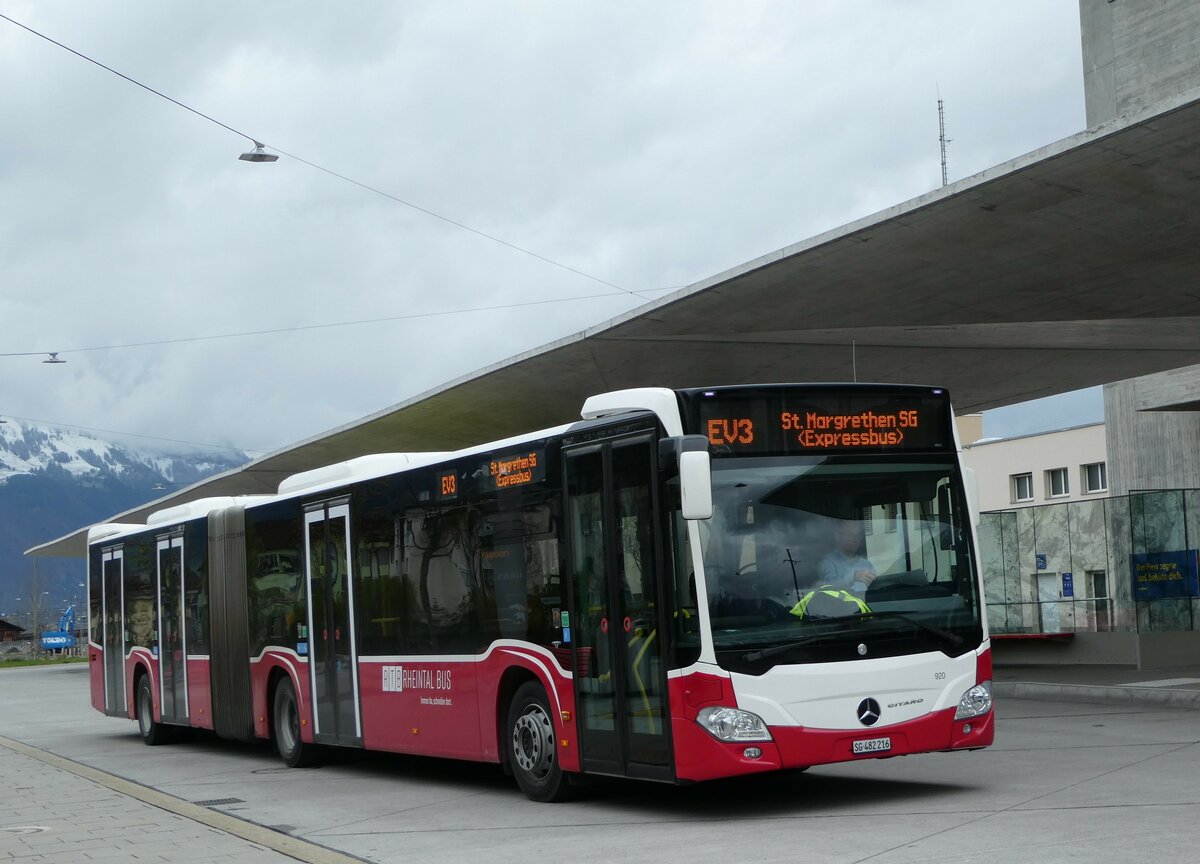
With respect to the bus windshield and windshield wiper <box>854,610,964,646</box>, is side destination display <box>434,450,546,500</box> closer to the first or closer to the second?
the bus windshield

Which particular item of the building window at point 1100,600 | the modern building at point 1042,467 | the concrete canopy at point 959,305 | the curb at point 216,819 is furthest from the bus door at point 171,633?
the modern building at point 1042,467

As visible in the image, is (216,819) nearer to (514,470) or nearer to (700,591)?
(514,470)

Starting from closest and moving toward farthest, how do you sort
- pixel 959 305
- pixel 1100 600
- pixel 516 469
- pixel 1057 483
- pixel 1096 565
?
pixel 516 469
pixel 959 305
pixel 1096 565
pixel 1100 600
pixel 1057 483

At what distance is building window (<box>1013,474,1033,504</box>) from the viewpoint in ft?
238

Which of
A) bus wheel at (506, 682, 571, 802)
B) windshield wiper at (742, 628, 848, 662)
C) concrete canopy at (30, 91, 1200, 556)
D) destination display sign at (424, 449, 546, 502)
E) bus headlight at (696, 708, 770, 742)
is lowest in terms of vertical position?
bus wheel at (506, 682, 571, 802)

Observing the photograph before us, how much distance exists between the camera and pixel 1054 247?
1850 centimetres

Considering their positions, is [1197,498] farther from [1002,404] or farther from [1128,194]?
[1128,194]

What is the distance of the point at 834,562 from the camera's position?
34.1ft

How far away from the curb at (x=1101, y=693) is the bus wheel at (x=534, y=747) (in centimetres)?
965

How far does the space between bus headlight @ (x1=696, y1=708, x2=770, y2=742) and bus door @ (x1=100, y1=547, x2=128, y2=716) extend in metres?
14.2

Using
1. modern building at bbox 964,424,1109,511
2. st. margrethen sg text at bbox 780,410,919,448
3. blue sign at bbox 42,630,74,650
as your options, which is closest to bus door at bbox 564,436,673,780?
st. margrethen sg text at bbox 780,410,919,448

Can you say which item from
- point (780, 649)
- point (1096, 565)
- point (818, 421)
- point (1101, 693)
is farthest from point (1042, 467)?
point (780, 649)

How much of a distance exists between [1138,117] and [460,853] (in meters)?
8.98

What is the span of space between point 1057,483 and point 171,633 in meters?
57.5
